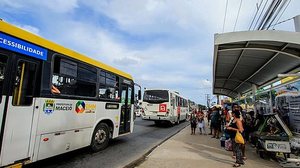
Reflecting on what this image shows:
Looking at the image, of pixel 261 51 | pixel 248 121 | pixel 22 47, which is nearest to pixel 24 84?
pixel 22 47

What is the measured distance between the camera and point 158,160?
252 inches

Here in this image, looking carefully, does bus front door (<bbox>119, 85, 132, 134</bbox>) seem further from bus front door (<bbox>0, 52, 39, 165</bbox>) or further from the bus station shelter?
bus front door (<bbox>0, 52, 39, 165</bbox>)

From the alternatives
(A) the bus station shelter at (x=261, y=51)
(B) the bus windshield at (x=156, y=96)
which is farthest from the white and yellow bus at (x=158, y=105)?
(A) the bus station shelter at (x=261, y=51)

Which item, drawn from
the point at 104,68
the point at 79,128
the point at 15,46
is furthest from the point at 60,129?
the point at 104,68

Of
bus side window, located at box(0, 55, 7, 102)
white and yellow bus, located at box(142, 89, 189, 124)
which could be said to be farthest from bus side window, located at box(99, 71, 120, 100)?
white and yellow bus, located at box(142, 89, 189, 124)

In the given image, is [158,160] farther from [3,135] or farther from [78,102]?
[3,135]

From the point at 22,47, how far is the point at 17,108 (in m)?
1.34

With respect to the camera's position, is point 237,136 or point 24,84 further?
point 237,136

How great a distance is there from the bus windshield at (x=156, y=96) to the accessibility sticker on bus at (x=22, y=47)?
12392 millimetres

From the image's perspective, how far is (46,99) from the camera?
5.14 metres

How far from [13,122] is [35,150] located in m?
0.91

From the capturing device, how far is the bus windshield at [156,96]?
16.9 m

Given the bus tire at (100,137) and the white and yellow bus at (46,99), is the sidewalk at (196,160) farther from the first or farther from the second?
the white and yellow bus at (46,99)

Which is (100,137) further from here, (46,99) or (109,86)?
(46,99)
